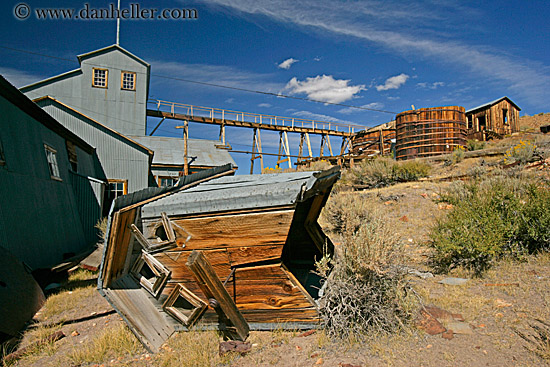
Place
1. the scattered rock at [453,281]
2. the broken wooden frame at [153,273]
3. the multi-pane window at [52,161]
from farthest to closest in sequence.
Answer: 1. the multi-pane window at [52,161]
2. the scattered rock at [453,281]
3. the broken wooden frame at [153,273]

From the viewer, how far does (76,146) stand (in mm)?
11867

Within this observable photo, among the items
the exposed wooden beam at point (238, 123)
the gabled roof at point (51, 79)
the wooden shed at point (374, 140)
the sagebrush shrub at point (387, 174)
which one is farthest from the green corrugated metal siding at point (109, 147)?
the wooden shed at point (374, 140)

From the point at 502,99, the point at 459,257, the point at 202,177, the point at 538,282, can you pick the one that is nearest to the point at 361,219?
the point at 459,257

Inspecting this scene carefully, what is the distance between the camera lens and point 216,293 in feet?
10.8

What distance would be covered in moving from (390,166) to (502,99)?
24079 millimetres

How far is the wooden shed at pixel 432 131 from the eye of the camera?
17594 mm

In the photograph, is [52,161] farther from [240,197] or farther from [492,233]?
[492,233]

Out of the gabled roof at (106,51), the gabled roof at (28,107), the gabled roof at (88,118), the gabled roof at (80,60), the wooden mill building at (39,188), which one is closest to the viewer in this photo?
the wooden mill building at (39,188)

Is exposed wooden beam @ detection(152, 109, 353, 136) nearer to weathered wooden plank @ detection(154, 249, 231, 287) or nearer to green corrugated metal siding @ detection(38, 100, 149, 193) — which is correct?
green corrugated metal siding @ detection(38, 100, 149, 193)

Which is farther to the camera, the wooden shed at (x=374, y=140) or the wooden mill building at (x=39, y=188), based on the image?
the wooden shed at (x=374, y=140)

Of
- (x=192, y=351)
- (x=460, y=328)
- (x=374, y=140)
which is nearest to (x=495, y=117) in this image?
(x=374, y=140)

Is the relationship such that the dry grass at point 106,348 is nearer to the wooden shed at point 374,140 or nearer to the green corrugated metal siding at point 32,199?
the green corrugated metal siding at point 32,199

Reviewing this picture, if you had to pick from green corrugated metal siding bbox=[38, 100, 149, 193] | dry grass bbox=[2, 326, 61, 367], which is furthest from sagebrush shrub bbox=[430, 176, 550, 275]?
green corrugated metal siding bbox=[38, 100, 149, 193]

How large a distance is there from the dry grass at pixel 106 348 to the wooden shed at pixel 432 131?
1732cm
